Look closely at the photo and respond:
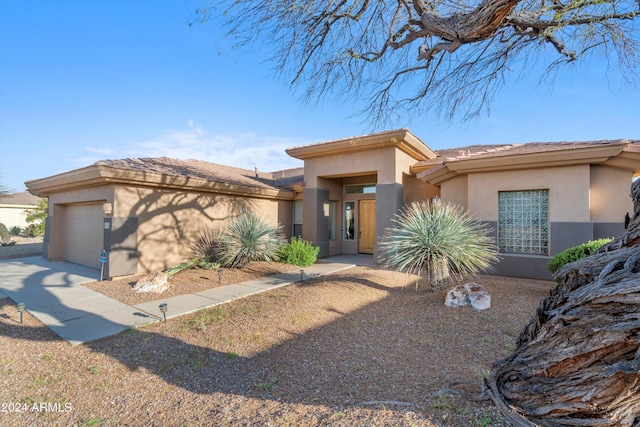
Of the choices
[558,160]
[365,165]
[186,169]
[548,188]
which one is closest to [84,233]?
[186,169]

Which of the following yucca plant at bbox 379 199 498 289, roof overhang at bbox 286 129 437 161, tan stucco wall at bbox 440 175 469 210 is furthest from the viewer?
roof overhang at bbox 286 129 437 161

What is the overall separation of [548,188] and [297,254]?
801 centimetres

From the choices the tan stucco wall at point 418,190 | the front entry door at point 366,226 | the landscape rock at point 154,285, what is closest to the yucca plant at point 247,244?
the landscape rock at point 154,285

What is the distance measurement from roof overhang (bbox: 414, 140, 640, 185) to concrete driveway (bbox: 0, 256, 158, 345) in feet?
30.5

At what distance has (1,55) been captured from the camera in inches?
323

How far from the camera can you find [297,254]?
10.9 metres

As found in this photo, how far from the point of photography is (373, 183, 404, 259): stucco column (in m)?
11.2

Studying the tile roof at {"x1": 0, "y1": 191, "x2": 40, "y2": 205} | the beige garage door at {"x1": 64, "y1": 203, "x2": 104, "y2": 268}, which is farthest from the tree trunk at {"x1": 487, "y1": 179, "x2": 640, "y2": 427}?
the tile roof at {"x1": 0, "y1": 191, "x2": 40, "y2": 205}

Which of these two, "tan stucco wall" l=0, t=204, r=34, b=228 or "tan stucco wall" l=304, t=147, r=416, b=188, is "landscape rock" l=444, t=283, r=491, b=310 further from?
"tan stucco wall" l=0, t=204, r=34, b=228

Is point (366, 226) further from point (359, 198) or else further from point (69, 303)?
point (69, 303)

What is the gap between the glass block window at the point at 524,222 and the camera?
8.68 m

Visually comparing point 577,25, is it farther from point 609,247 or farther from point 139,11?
point 139,11

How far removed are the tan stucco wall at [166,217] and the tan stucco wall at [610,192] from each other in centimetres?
1195

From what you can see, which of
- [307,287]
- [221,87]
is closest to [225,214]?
[221,87]
